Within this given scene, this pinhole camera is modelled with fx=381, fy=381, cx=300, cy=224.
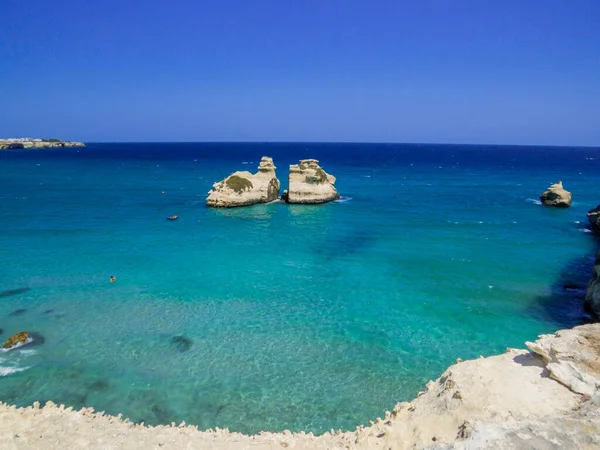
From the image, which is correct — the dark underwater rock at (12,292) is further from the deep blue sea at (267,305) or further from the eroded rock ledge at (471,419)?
the eroded rock ledge at (471,419)

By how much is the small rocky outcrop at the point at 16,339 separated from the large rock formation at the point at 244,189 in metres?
38.7

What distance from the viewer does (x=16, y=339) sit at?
19547 mm

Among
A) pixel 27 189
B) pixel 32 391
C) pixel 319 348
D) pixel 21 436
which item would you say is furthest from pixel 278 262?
pixel 27 189

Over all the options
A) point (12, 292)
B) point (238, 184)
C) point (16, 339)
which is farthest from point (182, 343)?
point (238, 184)

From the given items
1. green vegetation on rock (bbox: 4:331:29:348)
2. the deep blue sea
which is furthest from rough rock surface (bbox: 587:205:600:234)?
green vegetation on rock (bbox: 4:331:29:348)

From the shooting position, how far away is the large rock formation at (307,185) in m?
60.8

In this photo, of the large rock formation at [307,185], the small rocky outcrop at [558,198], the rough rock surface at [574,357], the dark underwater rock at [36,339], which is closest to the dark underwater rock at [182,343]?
the dark underwater rock at [36,339]

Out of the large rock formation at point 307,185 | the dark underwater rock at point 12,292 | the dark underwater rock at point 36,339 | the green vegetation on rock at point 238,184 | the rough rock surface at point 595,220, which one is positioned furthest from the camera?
the large rock formation at point 307,185

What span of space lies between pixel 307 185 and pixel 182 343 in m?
43.9

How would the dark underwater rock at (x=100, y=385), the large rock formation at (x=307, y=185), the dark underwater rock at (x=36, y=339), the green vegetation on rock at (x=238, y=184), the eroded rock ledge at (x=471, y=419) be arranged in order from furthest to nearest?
the large rock formation at (x=307, y=185)
the green vegetation on rock at (x=238, y=184)
the dark underwater rock at (x=36, y=339)
the dark underwater rock at (x=100, y=385)
the eroded rock ledge at (x=471, y=419)

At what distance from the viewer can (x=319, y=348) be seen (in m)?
19.7

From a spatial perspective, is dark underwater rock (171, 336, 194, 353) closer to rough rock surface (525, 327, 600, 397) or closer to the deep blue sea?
the deep blue sea

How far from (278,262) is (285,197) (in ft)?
99.6

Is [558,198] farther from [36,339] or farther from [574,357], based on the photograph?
[36,339]
